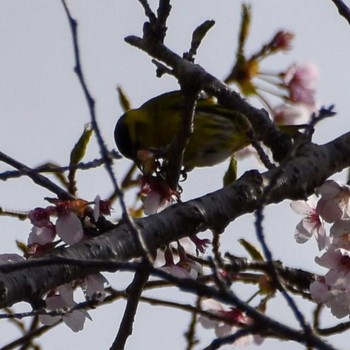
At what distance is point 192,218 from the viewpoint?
12.4ft

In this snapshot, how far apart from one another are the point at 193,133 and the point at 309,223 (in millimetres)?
2973

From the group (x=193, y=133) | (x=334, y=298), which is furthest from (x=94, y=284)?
(x=193, y=133)

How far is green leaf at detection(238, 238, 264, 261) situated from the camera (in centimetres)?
492

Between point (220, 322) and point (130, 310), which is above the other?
point (220, 322)

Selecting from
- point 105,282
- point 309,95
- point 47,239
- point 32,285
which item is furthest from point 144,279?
point 309,95

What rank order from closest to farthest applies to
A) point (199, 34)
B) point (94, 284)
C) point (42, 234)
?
point (94, 284)
point (42, 234)
point (199, 34)

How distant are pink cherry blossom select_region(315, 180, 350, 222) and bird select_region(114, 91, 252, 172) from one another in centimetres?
267

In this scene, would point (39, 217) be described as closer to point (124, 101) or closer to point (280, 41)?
point (124, 101)

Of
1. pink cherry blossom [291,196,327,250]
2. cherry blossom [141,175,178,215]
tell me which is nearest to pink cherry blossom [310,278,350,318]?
pink cherry blossom [291,196,327,250]

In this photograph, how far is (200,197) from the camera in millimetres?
3885

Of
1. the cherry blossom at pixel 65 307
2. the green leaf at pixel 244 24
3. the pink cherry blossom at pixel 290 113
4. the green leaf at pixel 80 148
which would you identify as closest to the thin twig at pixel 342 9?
the green leaf at pixel 244 24

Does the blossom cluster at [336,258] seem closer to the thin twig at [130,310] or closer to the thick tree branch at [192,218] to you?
the thick tree branch at [192,218]

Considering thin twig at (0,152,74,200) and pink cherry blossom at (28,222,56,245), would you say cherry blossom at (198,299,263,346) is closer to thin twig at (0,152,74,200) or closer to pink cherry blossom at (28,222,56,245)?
pink cherry blossom at (28,222,56,245)

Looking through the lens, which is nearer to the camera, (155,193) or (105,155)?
(105,155)
